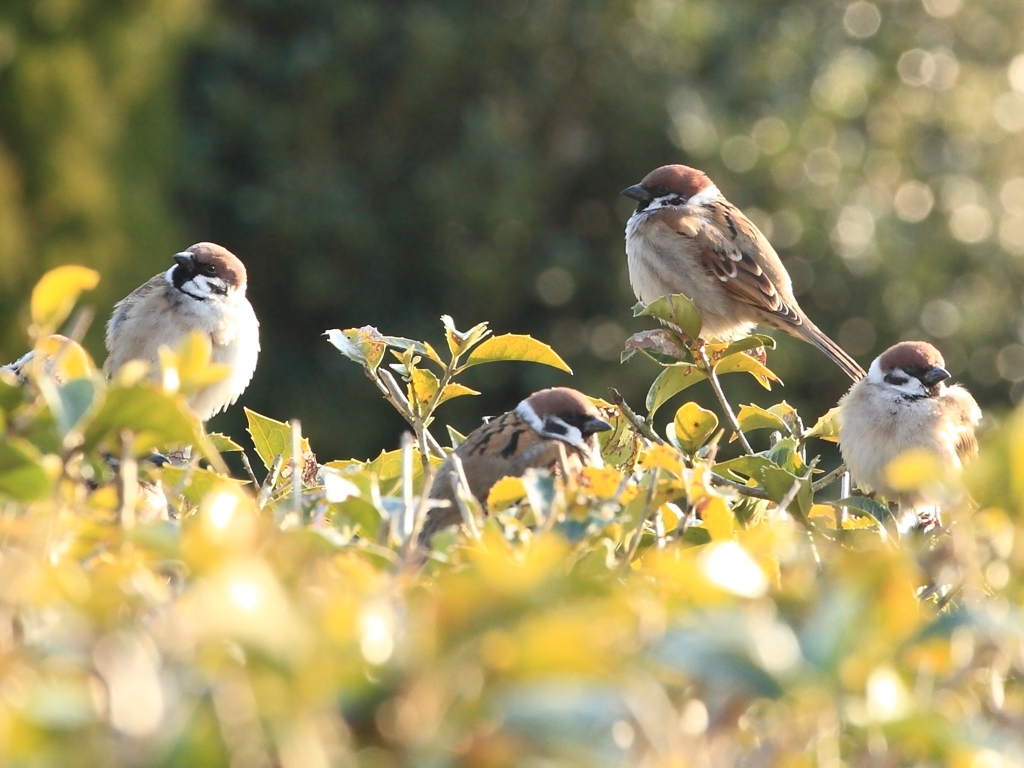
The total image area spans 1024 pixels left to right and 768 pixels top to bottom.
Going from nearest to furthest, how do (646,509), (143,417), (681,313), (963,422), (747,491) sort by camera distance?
1. (143,417)
2. (646,509)
3. (747,491)
4. (681,313)
5. (963,422)

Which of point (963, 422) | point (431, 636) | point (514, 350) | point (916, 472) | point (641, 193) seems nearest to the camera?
point (431, 636)

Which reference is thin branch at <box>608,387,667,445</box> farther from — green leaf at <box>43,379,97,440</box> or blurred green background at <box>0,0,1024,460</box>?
blurred green background at <box>0,0,1024,460</box>

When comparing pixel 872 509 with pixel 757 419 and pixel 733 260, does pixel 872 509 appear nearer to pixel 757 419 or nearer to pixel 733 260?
pixel 757 419

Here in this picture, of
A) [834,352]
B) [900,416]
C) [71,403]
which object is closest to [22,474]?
[71,403]

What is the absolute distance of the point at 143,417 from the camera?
0.92 metres

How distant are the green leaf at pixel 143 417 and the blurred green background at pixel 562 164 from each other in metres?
8.35

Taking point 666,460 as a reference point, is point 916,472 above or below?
above

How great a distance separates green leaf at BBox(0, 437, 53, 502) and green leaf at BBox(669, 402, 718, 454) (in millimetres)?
1011

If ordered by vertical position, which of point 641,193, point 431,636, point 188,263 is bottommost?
point 188,263

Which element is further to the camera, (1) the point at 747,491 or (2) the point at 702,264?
(2) the point at 702,264

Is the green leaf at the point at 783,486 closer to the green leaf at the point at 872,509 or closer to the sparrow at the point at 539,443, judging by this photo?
the green leaf at the point at 872,509

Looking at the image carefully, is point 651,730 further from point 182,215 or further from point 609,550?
point 182,215

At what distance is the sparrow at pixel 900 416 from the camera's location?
2975 mm

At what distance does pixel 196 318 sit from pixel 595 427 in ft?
5.03
